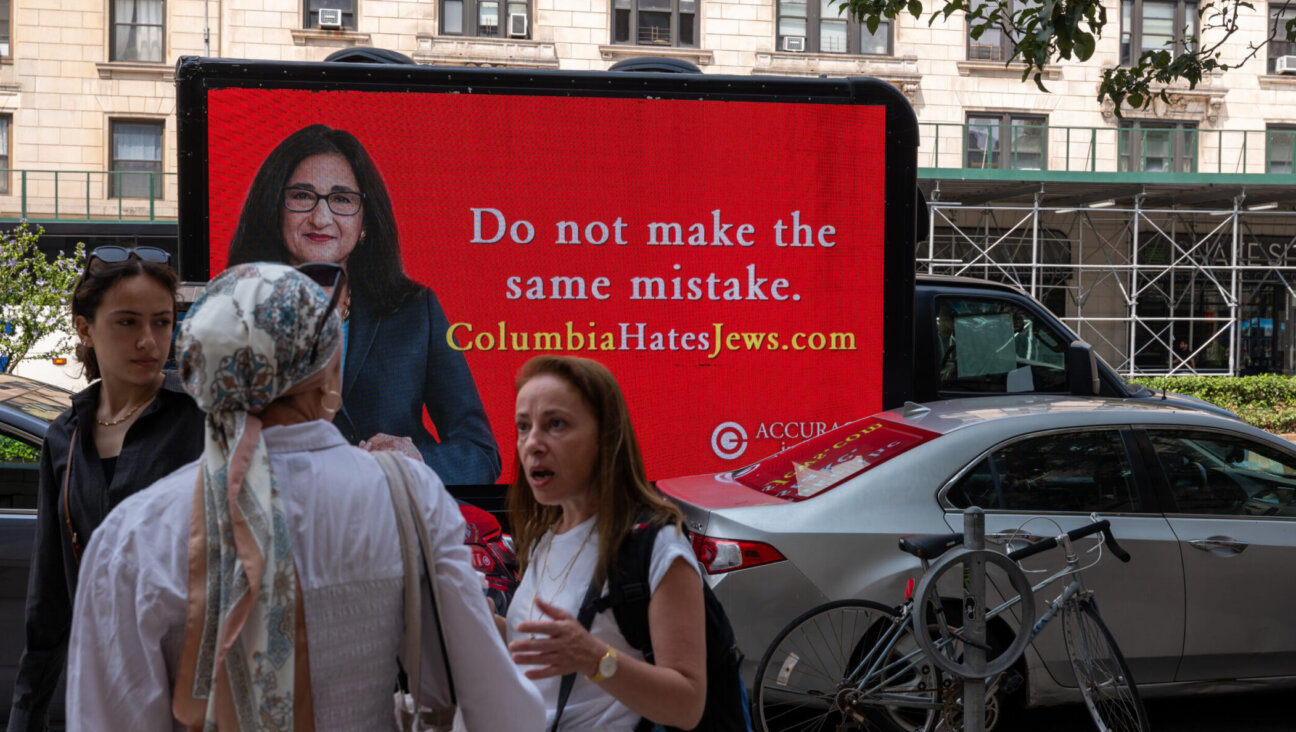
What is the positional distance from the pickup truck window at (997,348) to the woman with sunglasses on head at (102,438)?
535 centimetres

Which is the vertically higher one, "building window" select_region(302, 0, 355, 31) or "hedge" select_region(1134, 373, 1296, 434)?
"building window" select_region(302, 0, 355, 31)

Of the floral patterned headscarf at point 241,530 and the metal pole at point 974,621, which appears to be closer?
the floral patterned headscarf at point 241,530

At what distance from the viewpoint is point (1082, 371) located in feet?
23.5

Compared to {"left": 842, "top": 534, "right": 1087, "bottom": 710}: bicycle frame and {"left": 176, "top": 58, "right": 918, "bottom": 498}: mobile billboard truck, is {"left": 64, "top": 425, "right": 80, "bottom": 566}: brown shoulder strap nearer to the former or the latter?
{"left": 176, "top": 58, "right": 918, "bottom": 498}: mobile billboard truck

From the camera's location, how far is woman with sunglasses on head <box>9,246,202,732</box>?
2.96 metres

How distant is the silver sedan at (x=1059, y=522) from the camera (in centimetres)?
519

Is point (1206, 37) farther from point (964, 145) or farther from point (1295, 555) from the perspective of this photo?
point (1295, 555)

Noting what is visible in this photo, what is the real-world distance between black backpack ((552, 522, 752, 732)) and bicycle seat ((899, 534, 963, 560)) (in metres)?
2.32

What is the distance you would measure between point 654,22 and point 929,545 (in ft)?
75.3

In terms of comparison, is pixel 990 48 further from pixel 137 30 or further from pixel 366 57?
pixel 366 57

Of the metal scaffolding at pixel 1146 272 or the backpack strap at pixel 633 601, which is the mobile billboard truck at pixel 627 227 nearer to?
the backpack strap at pixel 633 601

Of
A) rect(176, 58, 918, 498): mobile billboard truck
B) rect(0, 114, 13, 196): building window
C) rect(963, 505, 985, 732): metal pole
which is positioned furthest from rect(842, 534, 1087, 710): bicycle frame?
rect(0, 114, 13, 196): building window

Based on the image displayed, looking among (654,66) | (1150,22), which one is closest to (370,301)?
(654,66)

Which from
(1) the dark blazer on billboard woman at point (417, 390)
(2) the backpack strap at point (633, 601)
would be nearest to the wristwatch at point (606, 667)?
(2) the backpack strap at point (633, 601)
